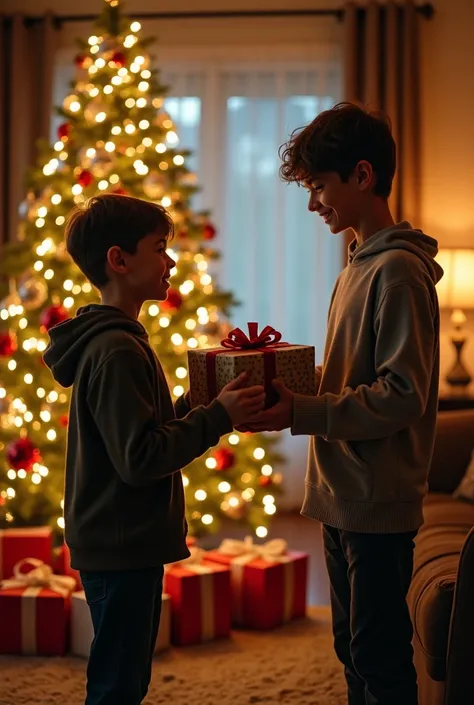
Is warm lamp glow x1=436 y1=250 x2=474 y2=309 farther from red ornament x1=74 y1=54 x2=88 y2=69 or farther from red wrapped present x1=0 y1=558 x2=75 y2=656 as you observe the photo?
red wrapped present x1=0 y1=558 x2=75 y2=656

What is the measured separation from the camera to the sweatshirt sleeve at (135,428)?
5.38 ft

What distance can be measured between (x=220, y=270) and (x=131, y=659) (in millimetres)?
3713

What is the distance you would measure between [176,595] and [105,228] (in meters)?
1.65

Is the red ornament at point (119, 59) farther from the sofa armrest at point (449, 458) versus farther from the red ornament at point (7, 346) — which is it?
the sofa armrest at point (449, 458)

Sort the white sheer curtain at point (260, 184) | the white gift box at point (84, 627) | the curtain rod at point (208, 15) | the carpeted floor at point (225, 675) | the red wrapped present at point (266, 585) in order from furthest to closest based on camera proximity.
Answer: the white sheer curtain at point (260, 184) → the curtain rod at point (208, 15) → the red wrapped present at point (266, 585) → the white gift box at point (84, 627) → the carpeted floor at point (225, 675)

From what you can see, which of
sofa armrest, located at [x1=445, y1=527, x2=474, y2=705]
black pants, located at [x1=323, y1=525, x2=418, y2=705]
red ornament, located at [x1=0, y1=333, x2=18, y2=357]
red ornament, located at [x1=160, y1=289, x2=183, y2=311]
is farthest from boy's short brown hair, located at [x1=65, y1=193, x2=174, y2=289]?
red ornament, located at [x1=0, y1=333, x2=18, y2=357]

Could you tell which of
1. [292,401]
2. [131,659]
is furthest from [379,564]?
[131,659]

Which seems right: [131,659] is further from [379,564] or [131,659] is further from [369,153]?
[369,153]

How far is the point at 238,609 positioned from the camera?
3.31m

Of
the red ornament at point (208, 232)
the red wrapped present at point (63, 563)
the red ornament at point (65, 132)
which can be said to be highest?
the red ornament at point (65, 132)

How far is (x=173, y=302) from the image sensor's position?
11.4 ft

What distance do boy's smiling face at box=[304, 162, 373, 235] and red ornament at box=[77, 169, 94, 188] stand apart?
178cm

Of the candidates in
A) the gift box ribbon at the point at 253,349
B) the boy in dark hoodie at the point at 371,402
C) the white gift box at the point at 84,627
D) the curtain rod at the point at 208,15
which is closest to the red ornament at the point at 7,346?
the white gift box at the point at 84,627

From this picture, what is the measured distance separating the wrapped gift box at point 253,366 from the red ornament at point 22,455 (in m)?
1.56
